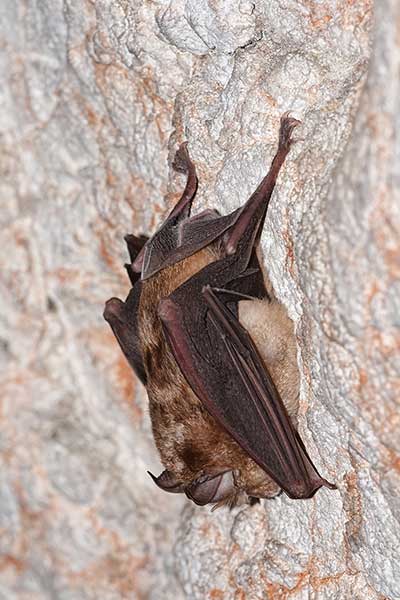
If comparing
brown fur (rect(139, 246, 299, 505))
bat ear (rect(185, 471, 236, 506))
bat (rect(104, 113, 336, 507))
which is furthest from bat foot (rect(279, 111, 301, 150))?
bat ear (rect(185, 471, 236, 506))

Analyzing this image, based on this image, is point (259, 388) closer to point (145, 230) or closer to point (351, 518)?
point (351, 518)

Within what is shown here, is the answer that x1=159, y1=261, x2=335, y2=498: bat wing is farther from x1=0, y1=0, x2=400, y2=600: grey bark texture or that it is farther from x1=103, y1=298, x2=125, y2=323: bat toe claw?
x1=103, y1=298, x2=125, y2=323: bat toe claw

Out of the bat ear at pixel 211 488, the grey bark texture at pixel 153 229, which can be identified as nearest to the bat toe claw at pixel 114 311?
the grey bark texture at pixel 153 229

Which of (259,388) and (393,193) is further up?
(393,193)

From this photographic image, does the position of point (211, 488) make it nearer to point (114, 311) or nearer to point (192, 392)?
point (192, 392)

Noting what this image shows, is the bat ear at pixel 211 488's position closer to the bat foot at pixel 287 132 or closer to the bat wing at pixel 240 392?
the bat wing at pixel 240 392

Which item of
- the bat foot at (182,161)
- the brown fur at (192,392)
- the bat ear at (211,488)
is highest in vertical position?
the bat foot at (182,161)

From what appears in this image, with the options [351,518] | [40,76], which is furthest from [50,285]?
[351,518]
